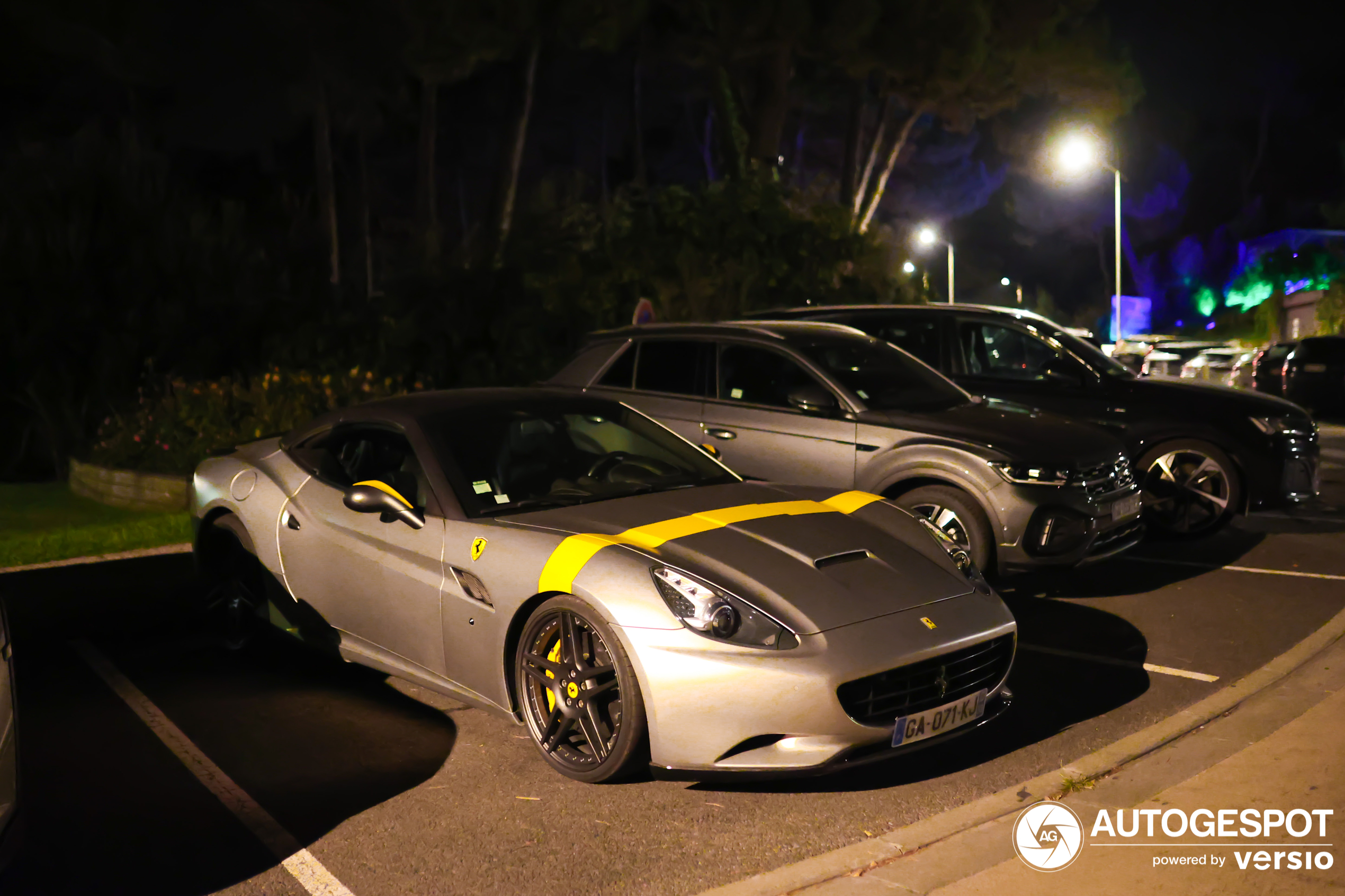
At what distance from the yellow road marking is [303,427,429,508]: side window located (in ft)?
4.37

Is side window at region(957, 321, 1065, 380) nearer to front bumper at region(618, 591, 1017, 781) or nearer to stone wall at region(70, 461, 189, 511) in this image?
front bumper at region(618, 591, 1017, 781)

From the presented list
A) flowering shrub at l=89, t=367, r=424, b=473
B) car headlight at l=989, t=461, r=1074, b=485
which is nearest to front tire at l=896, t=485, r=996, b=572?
car headlight at l=989, t=461, r=1074, b=485

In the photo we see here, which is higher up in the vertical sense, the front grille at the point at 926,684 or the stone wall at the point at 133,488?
the stone wall at the point at 133,488

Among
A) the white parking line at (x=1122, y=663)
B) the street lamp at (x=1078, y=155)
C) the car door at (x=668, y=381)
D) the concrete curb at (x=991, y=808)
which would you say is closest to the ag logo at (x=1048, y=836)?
the concrete curb at (x=991, y=808)

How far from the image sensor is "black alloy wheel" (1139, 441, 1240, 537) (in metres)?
9.68

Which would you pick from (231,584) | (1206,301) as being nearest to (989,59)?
(231,584)

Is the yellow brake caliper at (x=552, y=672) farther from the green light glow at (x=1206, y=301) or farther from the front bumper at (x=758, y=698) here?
the green light glow at (x=1206, y=301)

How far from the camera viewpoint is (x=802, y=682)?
438cm

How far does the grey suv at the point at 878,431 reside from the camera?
7391 mm

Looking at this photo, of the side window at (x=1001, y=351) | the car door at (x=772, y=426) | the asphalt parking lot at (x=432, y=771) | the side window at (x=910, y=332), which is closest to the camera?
the asphalt parking lot at (x=432, y=771)

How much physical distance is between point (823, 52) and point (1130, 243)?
64119 mm

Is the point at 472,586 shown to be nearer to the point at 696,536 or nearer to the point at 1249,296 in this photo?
the point at 696,536

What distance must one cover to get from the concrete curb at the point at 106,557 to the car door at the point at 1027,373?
6331mm

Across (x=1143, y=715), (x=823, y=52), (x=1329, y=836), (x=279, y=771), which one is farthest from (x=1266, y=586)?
(x=823, y=52)
